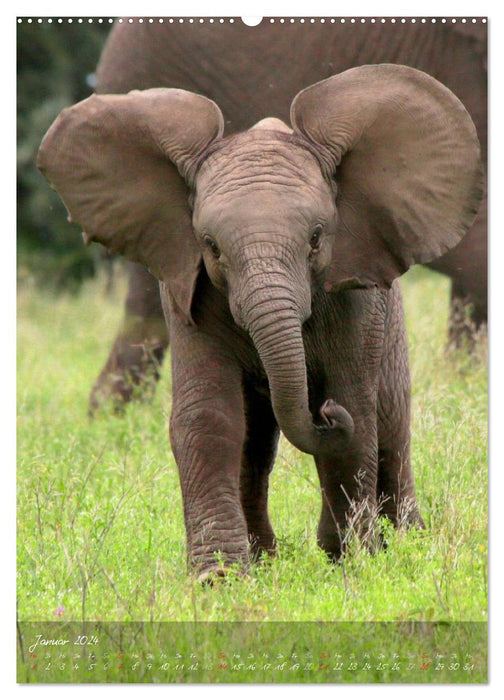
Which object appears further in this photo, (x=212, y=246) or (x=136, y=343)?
(x=136, y=343)

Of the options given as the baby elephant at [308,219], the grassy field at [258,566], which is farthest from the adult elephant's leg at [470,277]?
the baby elephant at [308,219]

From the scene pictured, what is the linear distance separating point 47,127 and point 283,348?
2.34m

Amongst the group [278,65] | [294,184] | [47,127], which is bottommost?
Answer: [294,184]

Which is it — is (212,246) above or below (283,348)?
above

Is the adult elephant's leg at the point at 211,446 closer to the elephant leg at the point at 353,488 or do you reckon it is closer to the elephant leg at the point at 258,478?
the elephant leg at the point at 353,488

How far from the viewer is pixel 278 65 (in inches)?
279

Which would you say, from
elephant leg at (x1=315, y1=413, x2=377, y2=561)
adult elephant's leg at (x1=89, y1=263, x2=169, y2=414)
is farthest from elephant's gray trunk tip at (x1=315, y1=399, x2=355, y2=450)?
adult elephant's leg at (x1=89, y1=263, x2=169, y2=414)

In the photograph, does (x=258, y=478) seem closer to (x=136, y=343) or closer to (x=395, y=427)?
(x=395, y=427)

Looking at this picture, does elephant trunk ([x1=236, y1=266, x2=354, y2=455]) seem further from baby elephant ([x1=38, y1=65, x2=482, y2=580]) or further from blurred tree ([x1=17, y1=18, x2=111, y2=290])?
blurred tree ([x1=17, y1=18, x2=111, y2=290])

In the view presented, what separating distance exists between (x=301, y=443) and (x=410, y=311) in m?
4.66

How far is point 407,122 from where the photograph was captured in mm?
4836

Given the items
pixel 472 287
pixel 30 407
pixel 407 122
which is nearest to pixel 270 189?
pixel 407 122

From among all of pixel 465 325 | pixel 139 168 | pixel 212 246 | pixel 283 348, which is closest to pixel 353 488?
pixel 283 348

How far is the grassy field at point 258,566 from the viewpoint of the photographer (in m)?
4.49
